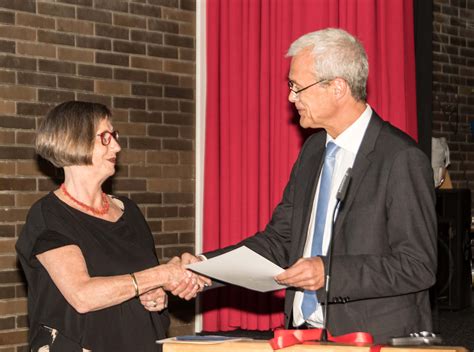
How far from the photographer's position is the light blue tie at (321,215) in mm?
2982

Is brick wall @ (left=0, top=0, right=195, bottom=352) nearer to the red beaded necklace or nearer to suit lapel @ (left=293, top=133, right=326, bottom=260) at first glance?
the red beaded necklace

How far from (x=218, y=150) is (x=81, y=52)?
1214 mm

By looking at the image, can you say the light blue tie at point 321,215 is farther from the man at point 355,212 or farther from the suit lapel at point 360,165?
the suit lapel at point 360,165

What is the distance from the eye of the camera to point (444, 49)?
9.88m

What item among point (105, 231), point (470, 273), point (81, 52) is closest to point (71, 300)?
point (105, 231)

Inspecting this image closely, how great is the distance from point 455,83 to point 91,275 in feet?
25.2

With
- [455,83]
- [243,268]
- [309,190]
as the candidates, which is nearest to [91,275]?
[243,268]

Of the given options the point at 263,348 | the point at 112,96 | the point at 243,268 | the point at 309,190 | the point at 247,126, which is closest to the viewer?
the point at 263,348

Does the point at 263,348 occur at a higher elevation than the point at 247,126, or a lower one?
lower

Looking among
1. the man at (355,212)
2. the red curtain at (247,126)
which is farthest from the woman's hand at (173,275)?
the red curtain at (247,126)

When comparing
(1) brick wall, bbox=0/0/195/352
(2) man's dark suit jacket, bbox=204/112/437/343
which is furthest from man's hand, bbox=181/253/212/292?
(1) brick wall, bbox=0/0/195/352

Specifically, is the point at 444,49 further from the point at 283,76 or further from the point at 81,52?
the point at 81,52

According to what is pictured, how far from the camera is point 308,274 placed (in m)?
2.60

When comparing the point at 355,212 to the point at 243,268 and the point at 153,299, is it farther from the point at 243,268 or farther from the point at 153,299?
the point at 153,299
